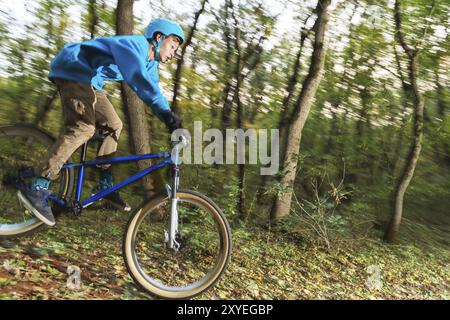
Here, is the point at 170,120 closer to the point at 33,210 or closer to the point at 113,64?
the point at 113,64

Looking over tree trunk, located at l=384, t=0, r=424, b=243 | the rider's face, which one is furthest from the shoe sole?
tree trunk, located at l=384, t=0, r=424, b=243

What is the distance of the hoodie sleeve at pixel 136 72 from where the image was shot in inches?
114

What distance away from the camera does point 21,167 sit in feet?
11.9

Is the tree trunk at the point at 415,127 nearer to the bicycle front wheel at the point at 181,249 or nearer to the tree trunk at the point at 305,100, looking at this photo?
the tree trunk at the point at 305,100

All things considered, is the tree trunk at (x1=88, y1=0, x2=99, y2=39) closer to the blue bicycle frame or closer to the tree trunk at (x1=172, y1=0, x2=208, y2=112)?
the tree trunk at (x1=172, y1=0, x2=208, y2=112)

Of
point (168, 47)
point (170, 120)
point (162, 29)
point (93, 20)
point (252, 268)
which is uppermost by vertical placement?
point (162, 29)

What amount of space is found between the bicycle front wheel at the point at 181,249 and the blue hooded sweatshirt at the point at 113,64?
0.86 meters

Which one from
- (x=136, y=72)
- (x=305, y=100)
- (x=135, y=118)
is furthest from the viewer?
(x=305, y=100)

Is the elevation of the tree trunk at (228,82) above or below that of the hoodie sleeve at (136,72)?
below

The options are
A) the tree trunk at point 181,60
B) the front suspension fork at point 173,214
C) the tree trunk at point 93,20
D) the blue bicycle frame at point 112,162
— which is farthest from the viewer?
the tree trunk at point 181,60

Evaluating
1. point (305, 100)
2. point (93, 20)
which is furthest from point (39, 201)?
point (93, 20)

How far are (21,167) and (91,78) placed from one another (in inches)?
46.4

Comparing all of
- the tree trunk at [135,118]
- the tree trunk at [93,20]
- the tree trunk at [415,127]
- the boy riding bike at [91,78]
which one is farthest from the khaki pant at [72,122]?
the tree trunk at [415,127]

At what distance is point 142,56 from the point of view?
3021mm
